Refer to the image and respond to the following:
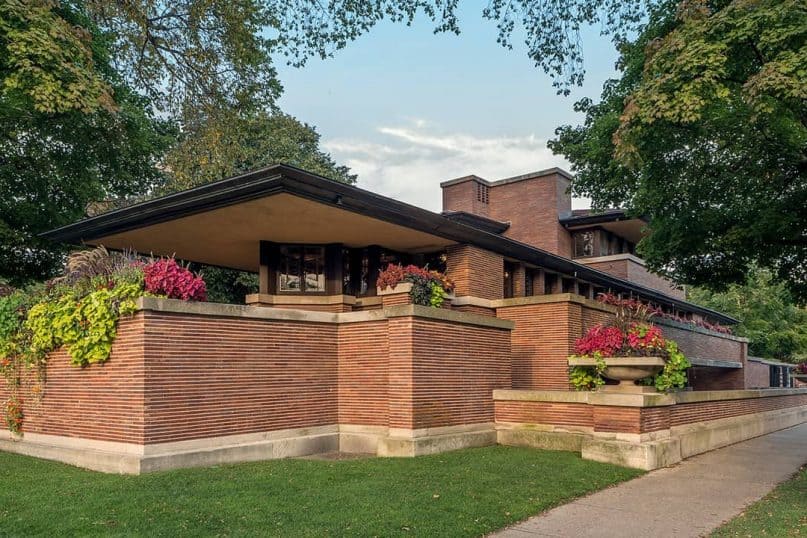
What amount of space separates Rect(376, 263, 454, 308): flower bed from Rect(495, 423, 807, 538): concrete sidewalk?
5426mm

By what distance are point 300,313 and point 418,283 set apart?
278cm

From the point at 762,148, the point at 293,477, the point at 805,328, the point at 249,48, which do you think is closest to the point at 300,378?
the point at 293,477

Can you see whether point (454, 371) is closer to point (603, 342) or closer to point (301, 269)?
point (603, 342)

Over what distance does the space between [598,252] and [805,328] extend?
22.0m

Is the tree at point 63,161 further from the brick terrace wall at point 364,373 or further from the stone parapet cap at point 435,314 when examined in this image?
the stone parapet cap at point 435,314

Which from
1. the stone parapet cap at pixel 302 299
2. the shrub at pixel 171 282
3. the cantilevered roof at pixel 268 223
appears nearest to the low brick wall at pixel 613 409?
the cantilevered roof at pixel 268 223

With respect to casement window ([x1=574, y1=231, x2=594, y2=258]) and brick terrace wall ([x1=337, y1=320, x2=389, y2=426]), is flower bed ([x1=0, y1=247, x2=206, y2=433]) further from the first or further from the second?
casement window ([x1=574, y1=231, x2=594, y2=258])

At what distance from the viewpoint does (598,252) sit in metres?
29.4

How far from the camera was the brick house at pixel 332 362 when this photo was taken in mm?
10031

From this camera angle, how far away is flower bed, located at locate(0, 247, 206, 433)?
10.0 m

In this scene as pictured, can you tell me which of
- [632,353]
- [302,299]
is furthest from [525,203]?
[632,353]

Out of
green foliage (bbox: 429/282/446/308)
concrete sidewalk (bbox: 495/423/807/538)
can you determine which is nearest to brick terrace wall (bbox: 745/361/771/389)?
concrete sidewalk (bbox: 495/423/807/538)

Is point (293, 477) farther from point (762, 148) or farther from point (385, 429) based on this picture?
point (762, 148)

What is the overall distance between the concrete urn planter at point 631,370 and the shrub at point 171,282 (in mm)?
7127
